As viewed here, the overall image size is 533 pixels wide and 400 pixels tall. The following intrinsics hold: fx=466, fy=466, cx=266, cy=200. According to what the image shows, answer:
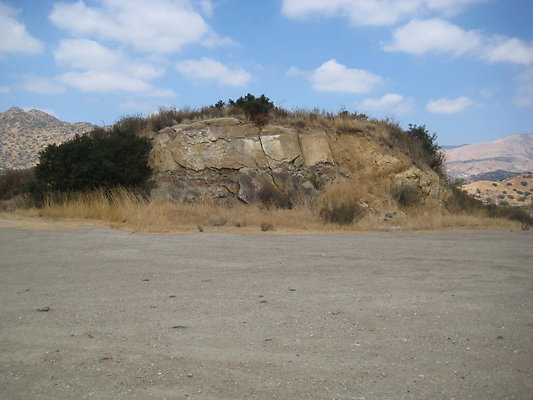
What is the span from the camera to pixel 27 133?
190 ft

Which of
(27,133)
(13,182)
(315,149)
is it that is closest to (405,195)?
(315,149)

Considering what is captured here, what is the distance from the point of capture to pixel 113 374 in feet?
11.0

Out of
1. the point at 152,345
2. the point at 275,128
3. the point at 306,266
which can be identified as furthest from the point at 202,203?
the point at 152,345

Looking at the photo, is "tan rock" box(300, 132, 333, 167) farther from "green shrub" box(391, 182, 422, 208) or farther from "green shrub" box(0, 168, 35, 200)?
"green shrub" box(0, 168, 35, 200)

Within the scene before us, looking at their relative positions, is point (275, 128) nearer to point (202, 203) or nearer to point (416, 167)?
point (202, 203)

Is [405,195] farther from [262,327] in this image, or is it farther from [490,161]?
[490,161]

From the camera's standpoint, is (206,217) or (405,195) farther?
(405,195)

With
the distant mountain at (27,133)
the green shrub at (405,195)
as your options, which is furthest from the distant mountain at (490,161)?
the green shrub at (405,195)

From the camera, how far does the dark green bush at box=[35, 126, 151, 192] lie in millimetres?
17109

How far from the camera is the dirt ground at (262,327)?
3.23 m

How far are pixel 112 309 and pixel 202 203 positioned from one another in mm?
13334

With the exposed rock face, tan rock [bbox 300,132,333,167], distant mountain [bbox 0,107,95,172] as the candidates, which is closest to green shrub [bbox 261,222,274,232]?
the exposed rock face

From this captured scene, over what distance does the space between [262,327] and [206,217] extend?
11.1 m

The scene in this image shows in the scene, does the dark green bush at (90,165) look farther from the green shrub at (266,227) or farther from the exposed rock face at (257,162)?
the green shrub at (266,227)
